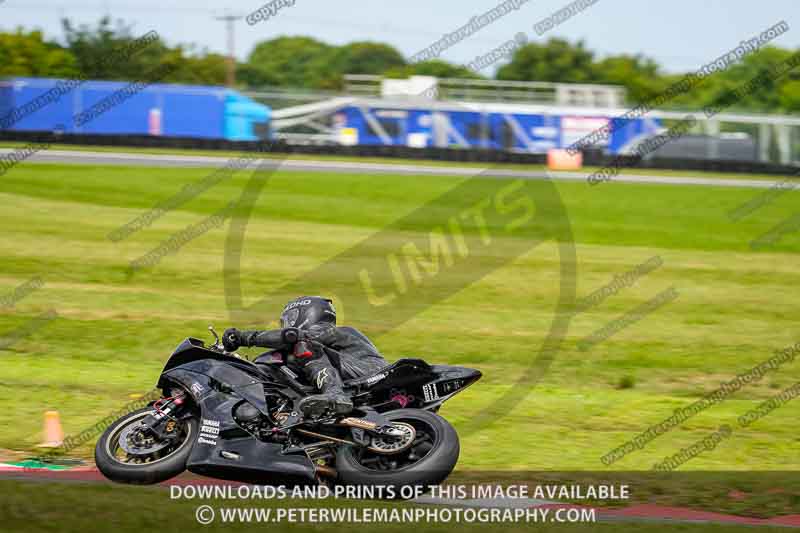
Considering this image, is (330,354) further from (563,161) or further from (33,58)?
(33,58)

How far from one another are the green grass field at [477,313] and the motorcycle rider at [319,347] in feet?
5.75

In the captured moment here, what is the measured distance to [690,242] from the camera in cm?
2844

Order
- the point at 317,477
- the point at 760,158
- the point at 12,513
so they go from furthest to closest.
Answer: the point at 760,158 → the point at 317,477 → the point at 12,513

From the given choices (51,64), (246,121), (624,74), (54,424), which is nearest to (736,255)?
(54,424)

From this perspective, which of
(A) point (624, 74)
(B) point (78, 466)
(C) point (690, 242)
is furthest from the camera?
(A) point (624, 74)

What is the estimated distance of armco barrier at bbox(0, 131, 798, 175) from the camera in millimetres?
43031

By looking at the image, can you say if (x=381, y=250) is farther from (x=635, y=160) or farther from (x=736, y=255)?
(x=635, y=160)

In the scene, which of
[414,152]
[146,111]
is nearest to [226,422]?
[414,152]

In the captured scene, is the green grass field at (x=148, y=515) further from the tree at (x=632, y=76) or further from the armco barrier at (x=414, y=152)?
the tree at (x=632, y=76)

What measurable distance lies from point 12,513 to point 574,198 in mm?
31283

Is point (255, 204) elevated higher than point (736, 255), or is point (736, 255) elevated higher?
point (255, 204)

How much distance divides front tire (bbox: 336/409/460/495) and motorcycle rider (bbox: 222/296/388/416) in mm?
360

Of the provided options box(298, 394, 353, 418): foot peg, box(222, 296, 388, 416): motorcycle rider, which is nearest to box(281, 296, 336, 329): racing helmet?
box(222, 296, 388, 416): motorcycle rider

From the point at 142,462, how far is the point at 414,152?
3994 centimetres
